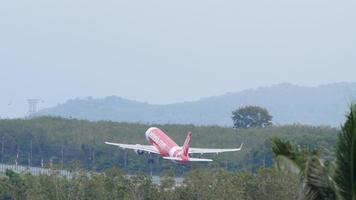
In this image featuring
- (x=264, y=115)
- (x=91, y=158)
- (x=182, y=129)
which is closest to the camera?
(x=91, y=158)

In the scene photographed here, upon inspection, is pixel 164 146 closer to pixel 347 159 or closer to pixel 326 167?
pixel 326 167

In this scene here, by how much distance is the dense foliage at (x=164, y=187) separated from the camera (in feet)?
174

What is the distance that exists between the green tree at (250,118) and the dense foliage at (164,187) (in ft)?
250

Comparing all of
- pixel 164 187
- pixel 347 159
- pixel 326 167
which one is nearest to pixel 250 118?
pixel 164 187

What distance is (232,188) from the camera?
53.1 meters

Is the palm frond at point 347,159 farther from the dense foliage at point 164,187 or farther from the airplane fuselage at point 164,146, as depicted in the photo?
the airplane fuselage at point 164,146

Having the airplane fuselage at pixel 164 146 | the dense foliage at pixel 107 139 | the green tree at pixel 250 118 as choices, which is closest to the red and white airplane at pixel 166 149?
the airplane fuselage at pixel 164 146

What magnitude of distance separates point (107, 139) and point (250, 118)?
86.7ft

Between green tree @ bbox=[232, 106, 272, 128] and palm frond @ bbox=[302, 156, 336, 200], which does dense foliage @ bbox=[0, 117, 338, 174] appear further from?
palm frond @ bbox=[302, 156, 336, 200]

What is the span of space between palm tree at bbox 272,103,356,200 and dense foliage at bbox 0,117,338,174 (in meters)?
76.4

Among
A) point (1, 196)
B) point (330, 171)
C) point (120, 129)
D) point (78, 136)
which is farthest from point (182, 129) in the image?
point (330, 171)

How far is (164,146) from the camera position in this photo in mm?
98812

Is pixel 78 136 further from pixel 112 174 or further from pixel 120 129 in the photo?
pixel 112 174

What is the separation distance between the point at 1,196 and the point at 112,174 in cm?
553
